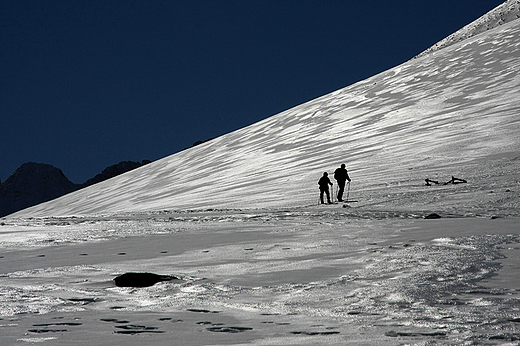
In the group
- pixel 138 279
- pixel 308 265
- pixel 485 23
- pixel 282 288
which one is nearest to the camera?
pixel 282 288

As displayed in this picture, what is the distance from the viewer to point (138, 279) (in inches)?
222

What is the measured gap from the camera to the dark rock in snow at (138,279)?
221 inches

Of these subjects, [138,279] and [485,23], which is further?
[485,23]

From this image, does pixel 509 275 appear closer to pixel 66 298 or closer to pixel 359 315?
pixel 359 315

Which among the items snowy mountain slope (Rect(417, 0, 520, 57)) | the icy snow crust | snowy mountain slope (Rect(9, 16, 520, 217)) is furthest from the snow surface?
snowy mountain slope (Rect(417, 0, 520, 57))

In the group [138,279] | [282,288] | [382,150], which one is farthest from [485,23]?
[138,279]

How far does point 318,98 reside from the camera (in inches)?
1713

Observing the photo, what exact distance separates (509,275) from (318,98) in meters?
39.2

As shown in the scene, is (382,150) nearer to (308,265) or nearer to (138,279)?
(308,265)

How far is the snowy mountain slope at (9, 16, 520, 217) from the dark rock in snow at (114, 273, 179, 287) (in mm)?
7113

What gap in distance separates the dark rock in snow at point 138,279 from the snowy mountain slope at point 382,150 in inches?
280

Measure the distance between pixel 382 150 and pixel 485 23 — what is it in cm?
5626

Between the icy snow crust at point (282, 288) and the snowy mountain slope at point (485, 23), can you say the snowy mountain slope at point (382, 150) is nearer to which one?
the icy snow crust at point (282, 288)

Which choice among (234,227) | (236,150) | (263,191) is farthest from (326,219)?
(236,150)
